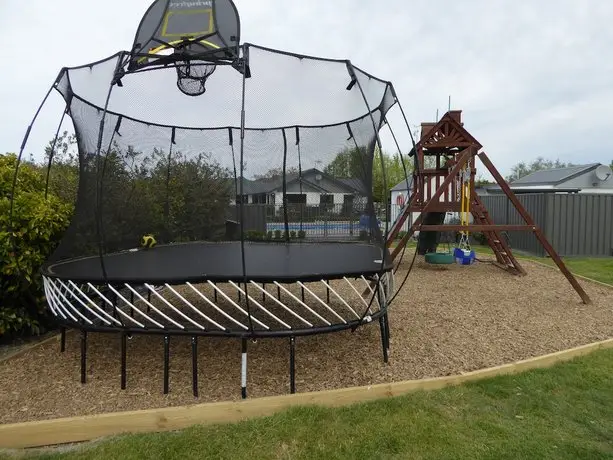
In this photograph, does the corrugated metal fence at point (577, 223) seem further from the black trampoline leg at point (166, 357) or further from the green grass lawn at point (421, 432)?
the black trampoline leg at point (166, 357)

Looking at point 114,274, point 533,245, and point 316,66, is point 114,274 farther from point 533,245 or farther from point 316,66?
point 533,245

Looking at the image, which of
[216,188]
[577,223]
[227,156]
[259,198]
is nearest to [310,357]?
[259,198]

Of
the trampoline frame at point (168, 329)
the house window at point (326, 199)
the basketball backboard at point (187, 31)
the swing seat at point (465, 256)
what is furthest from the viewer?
the swing seat at point (465, 256)

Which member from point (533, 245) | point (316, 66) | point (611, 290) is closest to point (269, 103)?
point (316, 66)

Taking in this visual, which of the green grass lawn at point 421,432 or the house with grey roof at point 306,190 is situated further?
the house with grey roof at point 306,190

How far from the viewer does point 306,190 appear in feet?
16.8

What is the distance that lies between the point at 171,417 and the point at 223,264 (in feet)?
3.99

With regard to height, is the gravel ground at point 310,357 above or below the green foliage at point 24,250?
below

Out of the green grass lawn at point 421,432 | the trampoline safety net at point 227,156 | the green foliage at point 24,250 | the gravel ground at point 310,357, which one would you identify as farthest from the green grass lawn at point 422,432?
the green foliage at point 24,250

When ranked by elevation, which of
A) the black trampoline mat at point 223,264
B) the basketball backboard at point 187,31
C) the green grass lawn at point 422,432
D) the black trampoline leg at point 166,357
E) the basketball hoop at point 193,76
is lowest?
the green grass lawn at point 422,432

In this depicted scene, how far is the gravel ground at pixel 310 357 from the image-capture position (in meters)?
2.55

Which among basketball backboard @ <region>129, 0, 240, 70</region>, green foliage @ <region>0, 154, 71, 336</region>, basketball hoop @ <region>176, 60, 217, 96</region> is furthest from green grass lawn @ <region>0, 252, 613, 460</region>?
basketball hoop @ <region>176, 60, 217, 96</region>

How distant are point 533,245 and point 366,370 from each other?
8.01m

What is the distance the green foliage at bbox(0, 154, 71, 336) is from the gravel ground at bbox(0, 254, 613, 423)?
0.30m
